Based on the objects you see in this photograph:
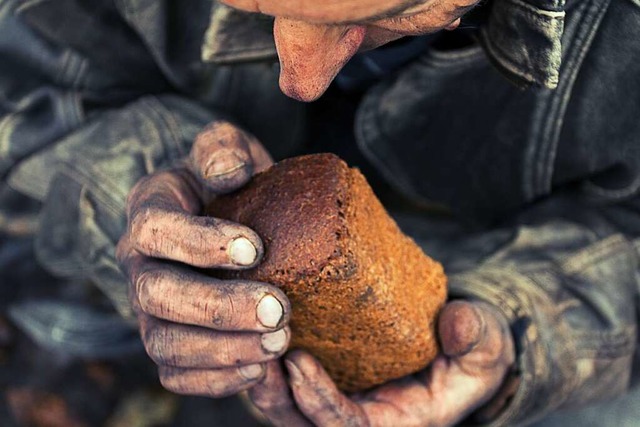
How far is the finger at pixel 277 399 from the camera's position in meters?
0.86

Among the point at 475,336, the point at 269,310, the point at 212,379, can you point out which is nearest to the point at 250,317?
the point at 269,310

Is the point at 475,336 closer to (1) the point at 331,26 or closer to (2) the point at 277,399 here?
(2) the point at 277,399

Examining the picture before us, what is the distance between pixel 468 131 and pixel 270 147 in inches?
→ 14.1

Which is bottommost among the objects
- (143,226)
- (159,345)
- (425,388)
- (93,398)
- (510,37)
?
(93,398)

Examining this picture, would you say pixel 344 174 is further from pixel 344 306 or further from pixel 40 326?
pixel 40 326

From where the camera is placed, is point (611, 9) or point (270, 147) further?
point (270, 147)

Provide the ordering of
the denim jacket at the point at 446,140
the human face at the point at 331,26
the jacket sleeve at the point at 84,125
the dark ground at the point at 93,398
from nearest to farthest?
the human face at the point at 331,26 → the denim jacket at the point at 446,140 → the jacket sleeve at the point at 84,125 → the dark ground at the point at 93,398

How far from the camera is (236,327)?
763 mm

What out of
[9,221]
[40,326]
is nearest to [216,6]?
[9,221]

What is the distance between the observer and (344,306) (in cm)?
80

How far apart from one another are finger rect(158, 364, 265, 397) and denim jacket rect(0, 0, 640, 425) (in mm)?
297

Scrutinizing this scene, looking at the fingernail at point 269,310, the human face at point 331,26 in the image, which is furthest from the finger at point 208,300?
the human face at point 331,26

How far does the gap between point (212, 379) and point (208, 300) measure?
117 mm

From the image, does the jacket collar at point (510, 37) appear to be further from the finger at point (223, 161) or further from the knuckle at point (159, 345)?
the knuckle at point (159, 345)
